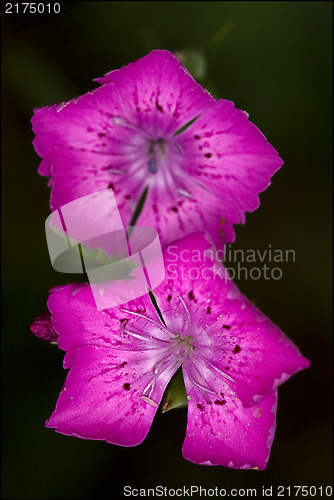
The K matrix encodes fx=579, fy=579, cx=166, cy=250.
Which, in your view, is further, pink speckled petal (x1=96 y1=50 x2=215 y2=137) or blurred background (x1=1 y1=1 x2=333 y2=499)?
blurred background (x1=1 y1=1 x2=333 y2=499)

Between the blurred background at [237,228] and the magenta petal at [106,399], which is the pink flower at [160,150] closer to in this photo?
the magenta petal at [106,399]

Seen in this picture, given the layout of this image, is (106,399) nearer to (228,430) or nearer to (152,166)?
(228,430)

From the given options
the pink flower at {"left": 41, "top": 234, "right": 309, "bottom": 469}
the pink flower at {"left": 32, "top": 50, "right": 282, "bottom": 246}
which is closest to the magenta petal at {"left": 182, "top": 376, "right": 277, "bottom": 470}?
the pink flower at {"left": 41, "top": 234, "right": 309, "bottom": 469}

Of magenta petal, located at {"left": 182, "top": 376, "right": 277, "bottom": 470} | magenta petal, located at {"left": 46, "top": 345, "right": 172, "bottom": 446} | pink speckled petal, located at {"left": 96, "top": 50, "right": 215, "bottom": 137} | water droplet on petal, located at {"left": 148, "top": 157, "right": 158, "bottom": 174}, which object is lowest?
magenta petal, located at {"left": 182, "top": 376, "right": 277, "bottom": 470}

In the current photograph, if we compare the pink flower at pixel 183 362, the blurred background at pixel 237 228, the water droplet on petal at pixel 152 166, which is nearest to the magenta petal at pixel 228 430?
the pink flower at pixel 183 362

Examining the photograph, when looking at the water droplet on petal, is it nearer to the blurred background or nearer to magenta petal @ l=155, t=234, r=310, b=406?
magenta petal @ l=155, t=234, r=310, b=406

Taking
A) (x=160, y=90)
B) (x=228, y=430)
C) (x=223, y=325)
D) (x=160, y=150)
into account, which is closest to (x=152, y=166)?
(x=160, y=150)

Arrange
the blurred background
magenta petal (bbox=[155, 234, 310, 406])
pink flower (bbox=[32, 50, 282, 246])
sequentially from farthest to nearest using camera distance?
the blurred background < pink flower (bbox=[32, 50, 282, 246]) < magenta petal (bbox=[155, 234, 310, 406])
